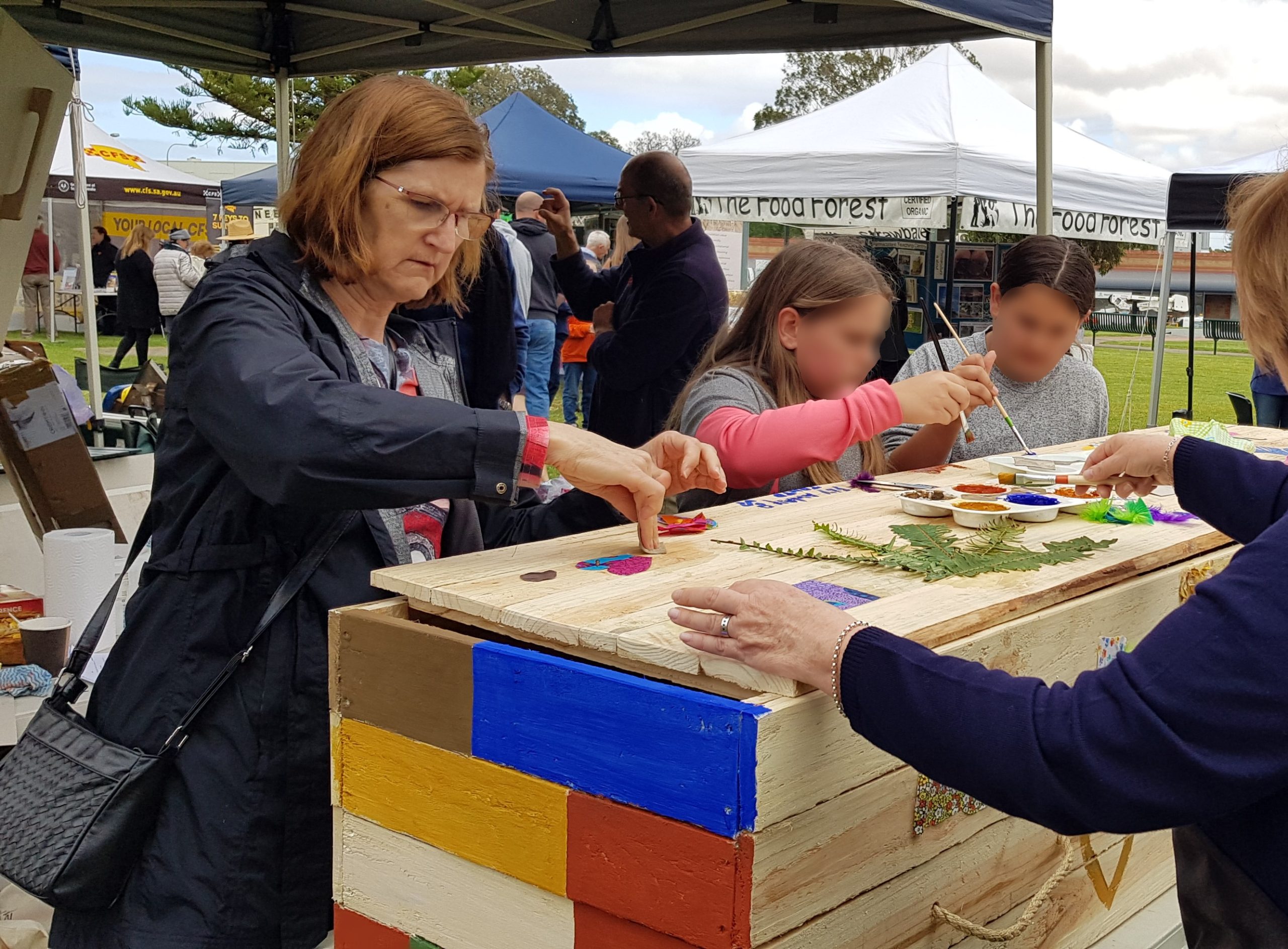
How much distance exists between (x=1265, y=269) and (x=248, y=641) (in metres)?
1.21

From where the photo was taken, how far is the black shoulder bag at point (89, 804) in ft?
4.48

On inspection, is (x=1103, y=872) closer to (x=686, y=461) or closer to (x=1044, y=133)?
(x=686, y=461)

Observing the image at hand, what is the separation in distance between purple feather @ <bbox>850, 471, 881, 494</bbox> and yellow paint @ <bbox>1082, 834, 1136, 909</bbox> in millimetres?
737

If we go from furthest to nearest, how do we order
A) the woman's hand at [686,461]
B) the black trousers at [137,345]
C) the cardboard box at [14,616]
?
the black trousers at [137,345] < the cardboard box at [14,616] < the woman's hand at [686,461]

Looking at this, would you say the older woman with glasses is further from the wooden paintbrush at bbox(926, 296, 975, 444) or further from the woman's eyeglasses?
the wooden paintbrush at bbox(926, 296, 975, 444)

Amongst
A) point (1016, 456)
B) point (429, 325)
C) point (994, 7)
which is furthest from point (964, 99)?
point (429, 325)

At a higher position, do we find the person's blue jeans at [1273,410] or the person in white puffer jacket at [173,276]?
the person in white puffer jacket at [173,276]

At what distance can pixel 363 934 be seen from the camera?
1.37 m

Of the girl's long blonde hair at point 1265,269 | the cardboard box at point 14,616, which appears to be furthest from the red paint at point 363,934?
the cardboard box at point 14,616

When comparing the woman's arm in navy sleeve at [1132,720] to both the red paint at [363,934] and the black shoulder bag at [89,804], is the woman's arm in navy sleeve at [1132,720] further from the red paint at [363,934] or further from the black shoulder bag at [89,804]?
the black shoulder bag at [89,804]

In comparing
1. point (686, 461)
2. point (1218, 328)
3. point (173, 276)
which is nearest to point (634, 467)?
point (686, 461)

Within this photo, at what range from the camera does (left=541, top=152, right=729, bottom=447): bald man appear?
3928 mm

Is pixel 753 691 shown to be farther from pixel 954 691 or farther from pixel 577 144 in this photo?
pixel 577 144

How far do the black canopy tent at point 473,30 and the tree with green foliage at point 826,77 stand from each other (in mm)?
31986
